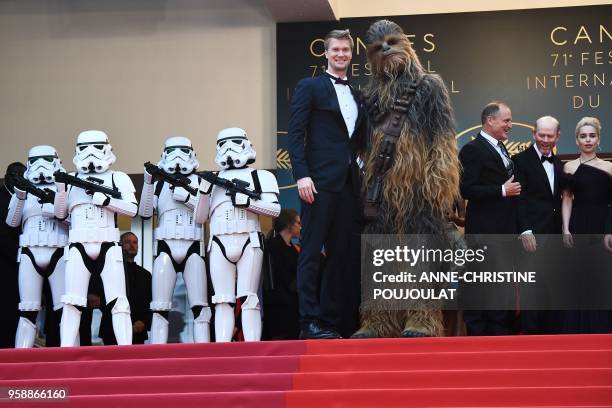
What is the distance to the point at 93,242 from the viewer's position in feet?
25.5

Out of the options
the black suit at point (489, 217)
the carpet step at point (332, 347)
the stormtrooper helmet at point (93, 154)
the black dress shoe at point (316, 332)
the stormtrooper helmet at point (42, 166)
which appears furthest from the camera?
the stormtrooper helmet at point (42, 166)

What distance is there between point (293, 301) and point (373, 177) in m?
1.82

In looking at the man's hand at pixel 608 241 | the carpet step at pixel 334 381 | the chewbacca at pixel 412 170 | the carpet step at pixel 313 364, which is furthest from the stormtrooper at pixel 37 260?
the man's hand at pixel 608 241

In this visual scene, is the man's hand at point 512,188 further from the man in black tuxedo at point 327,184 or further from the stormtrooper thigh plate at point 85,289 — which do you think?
the stormtrooper thigh plate at point 85,289

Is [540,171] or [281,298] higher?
[540,171]

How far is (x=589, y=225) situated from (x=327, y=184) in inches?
75.4

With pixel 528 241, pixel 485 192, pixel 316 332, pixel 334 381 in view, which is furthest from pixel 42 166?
pixel 528 241

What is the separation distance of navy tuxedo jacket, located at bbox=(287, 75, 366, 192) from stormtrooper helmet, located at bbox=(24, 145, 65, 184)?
2232 millimetres

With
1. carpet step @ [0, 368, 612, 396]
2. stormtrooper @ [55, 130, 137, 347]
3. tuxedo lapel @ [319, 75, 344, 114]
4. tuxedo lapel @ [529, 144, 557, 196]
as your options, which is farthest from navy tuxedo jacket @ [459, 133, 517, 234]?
stormtrooper @ [55, 130, 137, 347]

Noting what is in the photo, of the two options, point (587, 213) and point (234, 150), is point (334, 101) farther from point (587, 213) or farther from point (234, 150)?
point (587, 213)

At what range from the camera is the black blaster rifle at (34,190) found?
26.6 ft

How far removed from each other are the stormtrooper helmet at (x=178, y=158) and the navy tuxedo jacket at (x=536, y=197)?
7.87 feet

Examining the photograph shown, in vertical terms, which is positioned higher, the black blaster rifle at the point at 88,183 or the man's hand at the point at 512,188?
the black blaster rifle at the point at 88,183

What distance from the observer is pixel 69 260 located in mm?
7750
